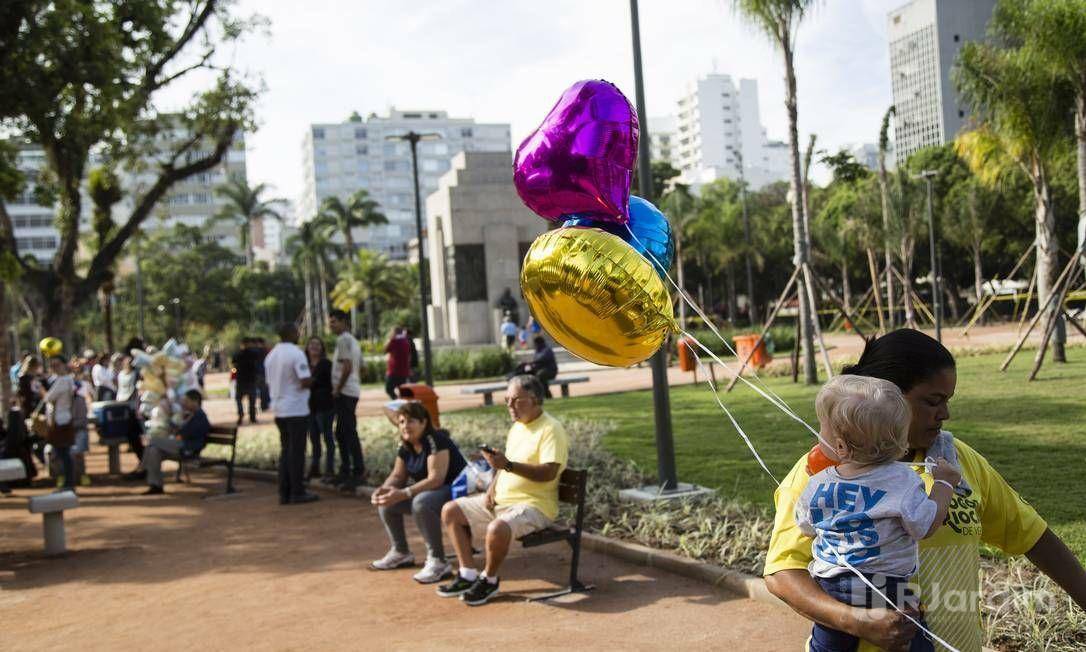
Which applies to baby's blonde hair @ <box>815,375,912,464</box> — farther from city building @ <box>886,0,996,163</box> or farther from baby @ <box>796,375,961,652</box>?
city building @ <box>886,0,996,163</box>

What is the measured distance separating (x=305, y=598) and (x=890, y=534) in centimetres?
514

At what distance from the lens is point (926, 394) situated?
2.47 meters

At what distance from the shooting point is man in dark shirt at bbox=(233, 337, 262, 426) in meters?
19.3

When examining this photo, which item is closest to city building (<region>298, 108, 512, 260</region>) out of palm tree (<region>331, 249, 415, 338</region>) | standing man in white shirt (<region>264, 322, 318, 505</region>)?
palm tree (<region>331, 249, 415, 338</region>)

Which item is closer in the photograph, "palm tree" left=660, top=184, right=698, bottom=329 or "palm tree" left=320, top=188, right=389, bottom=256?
"palm tree" left=660, top=184, right=698, bottom=329

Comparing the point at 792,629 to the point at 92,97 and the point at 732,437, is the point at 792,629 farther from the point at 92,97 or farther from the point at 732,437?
the point at 92,97

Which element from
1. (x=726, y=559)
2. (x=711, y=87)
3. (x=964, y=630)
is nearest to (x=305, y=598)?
(x=726, y=559)

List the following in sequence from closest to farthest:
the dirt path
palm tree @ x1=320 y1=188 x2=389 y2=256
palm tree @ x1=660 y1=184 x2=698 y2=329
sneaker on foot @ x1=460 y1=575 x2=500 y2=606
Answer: the dirt path, sneaker on foot @ x1=460 y1=575 x2=500 y2=606, palm tree @ x1=660 y1=184 x2=698 y2=329, palm tree @ x1=320 y1=188 x2=389 y2=256

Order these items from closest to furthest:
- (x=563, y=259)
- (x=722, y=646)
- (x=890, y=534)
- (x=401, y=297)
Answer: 1. (x=890, y=534)
2. (x=563, y=259)
3. (x=722, y=646)
4. (x=401, y=297)

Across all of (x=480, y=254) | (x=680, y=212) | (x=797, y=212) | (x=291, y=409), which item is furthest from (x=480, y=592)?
(x=680, y=212)

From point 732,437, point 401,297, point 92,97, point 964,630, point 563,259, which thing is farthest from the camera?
point 401,297

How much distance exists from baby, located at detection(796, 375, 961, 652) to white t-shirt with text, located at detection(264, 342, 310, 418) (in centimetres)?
853

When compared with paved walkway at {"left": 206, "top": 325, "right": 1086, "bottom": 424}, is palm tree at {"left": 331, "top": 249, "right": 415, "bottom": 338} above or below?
above

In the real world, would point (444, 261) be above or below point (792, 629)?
above
